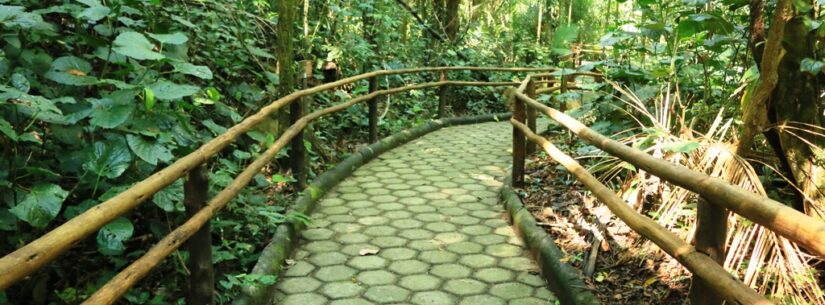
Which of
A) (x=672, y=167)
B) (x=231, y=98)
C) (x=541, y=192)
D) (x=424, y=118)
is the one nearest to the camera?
(x=672, y=167)

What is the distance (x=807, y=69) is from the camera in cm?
283

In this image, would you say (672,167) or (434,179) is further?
(434,179)

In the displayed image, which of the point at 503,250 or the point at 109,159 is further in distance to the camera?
the point at 503,250

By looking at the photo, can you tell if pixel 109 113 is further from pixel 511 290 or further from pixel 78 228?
pixel 511 290

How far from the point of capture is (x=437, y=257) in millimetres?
3986

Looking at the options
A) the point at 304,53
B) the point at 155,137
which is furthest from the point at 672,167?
the point at 304,53

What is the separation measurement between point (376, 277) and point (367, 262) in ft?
0.84

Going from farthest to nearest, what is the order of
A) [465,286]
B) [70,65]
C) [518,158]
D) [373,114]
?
[373,114] < [518,158] < [465,286] < [70,65]

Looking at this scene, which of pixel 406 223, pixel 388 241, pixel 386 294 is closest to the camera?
pixel 386 294

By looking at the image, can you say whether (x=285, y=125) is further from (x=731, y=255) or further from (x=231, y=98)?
(x=731, y=255)

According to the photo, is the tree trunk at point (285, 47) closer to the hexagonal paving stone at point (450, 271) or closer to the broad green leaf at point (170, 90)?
the hexagonal paving stone at point (450, 271)

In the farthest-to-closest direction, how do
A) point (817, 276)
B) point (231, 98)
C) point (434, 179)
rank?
point (434, 179) < point (231, 98) < point (817, 276)

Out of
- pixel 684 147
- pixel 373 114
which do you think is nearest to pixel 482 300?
pixel 684 147

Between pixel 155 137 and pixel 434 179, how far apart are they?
358cm
